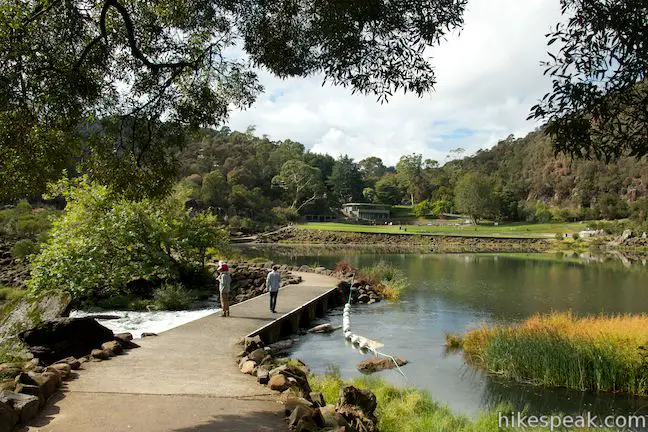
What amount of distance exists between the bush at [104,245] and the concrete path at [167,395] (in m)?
8.89

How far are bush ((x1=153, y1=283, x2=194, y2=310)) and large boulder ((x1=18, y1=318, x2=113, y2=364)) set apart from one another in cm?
837

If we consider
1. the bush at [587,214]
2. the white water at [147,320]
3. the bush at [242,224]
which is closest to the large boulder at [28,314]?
the white water at [147,320]

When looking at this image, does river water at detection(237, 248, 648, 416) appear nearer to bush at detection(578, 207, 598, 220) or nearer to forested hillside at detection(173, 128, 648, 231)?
Result: forested hillside at detection(173, 128, 648, 231)

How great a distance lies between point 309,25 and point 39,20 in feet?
12.7

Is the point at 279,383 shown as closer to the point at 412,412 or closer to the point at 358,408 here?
the point at 358,408

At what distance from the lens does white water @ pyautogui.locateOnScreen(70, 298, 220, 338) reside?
15492 mm

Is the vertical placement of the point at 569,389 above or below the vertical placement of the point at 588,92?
below

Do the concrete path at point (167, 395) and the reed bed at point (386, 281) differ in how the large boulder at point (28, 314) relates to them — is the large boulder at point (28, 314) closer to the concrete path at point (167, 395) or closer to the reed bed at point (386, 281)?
→ the concrete path at point (167, 395)

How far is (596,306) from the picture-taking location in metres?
22.4

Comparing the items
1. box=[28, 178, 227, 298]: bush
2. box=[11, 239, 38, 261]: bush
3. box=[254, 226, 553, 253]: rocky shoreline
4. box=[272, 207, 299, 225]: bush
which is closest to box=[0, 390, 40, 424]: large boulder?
box=[28, 178, 227, 298]: bush

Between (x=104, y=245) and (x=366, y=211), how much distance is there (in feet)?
286

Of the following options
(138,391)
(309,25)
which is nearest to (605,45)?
(309,25)

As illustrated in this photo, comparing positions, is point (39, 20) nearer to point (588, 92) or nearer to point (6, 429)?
point (6, 429)

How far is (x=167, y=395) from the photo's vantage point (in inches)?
296
